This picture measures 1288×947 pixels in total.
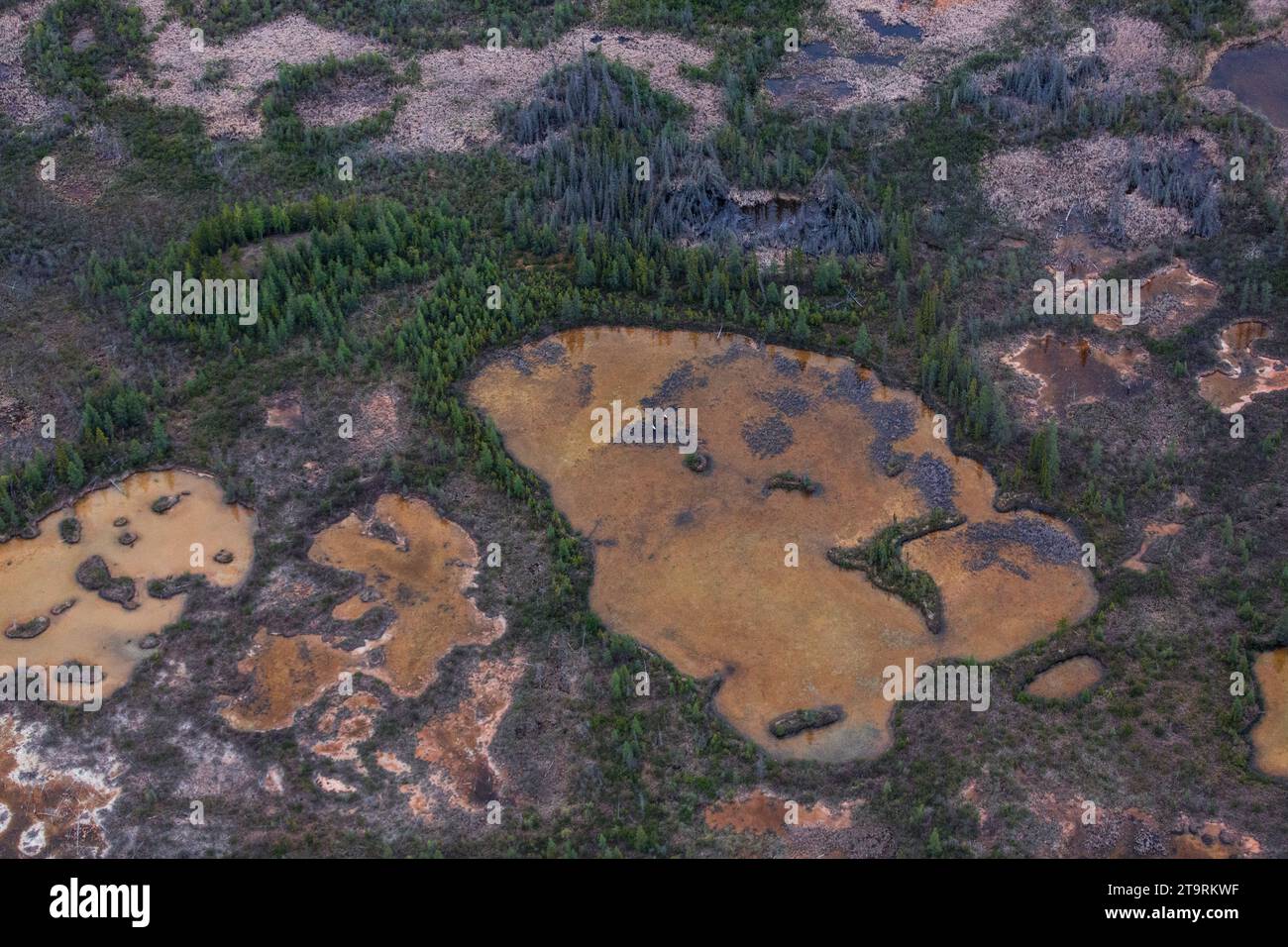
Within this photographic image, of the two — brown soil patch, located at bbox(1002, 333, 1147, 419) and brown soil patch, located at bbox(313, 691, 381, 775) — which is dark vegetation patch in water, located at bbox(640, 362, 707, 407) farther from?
brown soil patch, located at bbox(313, 691, 381, 775)

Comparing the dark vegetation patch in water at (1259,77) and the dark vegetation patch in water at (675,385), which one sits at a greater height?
the dark vegetation patch in water at (1259,77)

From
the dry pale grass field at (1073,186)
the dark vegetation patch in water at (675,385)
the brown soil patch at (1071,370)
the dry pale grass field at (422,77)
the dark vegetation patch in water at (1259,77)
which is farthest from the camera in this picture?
the dry pale grass field at (422,77)

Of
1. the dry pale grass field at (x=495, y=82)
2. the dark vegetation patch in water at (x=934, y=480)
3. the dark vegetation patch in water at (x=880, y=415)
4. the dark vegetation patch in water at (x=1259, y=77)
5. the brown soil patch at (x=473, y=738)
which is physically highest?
the dry pale grass field at (x=495, y=82)

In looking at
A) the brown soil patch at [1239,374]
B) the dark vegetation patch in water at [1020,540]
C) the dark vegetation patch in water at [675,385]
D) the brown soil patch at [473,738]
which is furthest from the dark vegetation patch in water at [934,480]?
the brown soil patch at [473,738]

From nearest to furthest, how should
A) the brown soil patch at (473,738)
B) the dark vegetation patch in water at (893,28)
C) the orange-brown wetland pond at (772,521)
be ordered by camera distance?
1. the brown soil patch at (473,738)
2. the orange-brown wetland pond at (772,521)
3. the dark vegetation patch in water at (893,28)

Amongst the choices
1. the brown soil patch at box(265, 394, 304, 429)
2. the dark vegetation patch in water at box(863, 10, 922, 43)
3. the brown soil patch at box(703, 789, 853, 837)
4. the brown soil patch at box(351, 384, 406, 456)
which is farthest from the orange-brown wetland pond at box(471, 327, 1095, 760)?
the dark vegetation patch in water at box(863, 10, 922, 43)

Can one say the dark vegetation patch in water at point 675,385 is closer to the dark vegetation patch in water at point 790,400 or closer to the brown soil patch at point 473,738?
the dark vegetation patch in water at point 790,400

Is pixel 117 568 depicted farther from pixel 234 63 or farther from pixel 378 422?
pixel 234 63

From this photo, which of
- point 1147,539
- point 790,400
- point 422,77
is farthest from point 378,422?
point 1147,539

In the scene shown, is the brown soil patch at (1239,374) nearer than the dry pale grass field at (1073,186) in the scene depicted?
Yes
